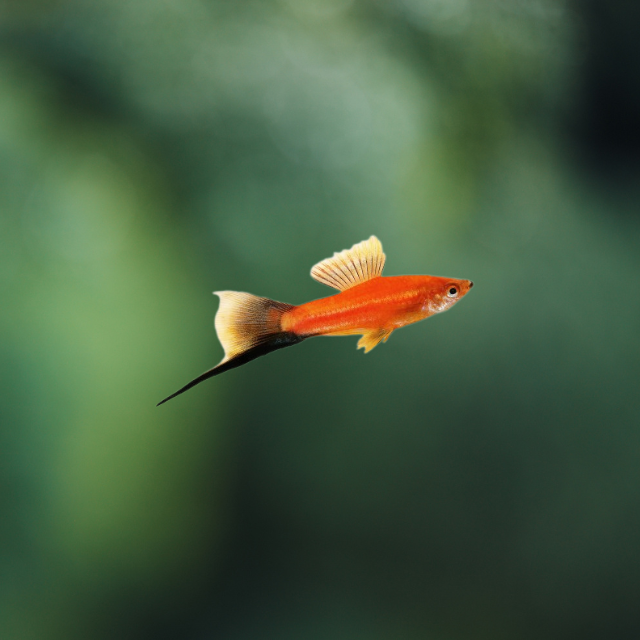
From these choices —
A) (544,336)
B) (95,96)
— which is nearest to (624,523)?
(544,336)

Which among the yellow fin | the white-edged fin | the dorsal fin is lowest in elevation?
the yellow fin

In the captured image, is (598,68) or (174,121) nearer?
(174,121)

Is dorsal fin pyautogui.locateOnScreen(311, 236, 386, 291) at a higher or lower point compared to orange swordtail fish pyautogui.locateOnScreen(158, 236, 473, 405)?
higher

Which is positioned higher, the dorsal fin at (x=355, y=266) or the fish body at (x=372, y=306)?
the dorsal fin at (x=355, y=266)

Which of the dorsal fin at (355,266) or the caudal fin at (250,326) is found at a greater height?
the dorsal fin at (355,266)

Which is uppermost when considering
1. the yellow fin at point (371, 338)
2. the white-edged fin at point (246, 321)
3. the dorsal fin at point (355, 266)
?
the dorsal fin at point (355, 266)

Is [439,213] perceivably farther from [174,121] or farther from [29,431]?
[29,431]
